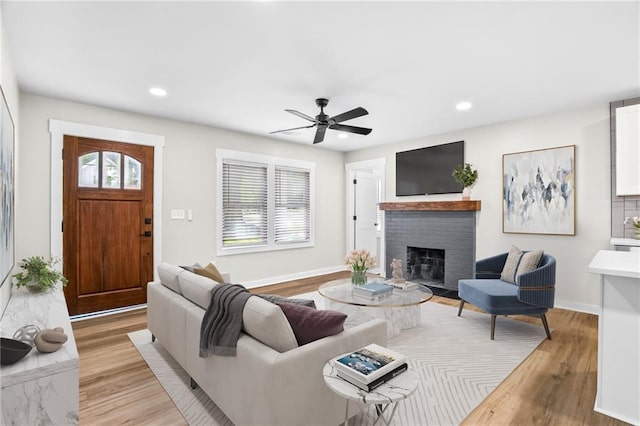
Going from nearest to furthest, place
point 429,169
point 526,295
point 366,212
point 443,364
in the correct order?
1. point 443,364
2. point 526,295
3. point 429,169
4. point 366,212

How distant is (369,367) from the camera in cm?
143

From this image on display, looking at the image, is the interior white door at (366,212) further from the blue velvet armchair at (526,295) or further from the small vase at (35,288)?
the small vase at (35,288)

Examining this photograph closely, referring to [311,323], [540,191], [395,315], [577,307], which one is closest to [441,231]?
[540,191]

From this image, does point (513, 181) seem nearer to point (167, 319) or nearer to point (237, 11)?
point (237, 11)

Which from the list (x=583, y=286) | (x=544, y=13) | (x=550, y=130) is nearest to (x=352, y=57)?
(x=544, y=13)

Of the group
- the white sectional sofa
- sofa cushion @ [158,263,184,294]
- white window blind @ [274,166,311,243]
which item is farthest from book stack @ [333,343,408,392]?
white window blind @ [274,166,311,243]

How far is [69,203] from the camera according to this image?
3723 mm

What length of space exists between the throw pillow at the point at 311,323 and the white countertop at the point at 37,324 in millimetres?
1037

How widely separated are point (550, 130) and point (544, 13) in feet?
8.58

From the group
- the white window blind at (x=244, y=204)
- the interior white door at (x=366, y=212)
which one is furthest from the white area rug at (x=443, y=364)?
the interior white door at (x=366, y=212)

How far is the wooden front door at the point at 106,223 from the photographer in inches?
148

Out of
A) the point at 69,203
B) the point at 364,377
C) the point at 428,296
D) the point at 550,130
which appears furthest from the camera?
the point at 550,130

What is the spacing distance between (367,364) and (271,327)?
0.48 meters

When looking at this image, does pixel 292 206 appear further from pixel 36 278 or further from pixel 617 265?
pixel 617 265
